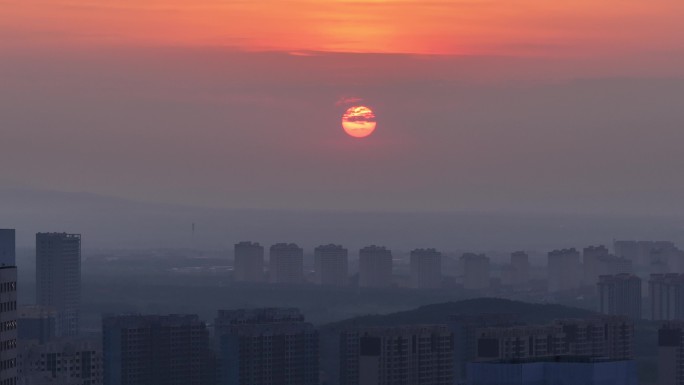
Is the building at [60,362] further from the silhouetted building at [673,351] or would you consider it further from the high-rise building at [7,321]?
the high-rise building at [7,321]

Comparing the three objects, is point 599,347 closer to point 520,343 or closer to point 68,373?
point 520,343

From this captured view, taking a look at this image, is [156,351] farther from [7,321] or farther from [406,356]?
[7,321]

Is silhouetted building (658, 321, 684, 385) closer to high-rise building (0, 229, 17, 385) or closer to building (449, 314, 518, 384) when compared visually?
building (449, 314, 518, 384)

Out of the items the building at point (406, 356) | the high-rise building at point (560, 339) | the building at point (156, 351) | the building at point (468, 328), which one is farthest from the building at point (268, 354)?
the high-rise building at point (560, 339)

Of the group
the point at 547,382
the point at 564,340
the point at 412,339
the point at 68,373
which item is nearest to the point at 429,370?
the point at 412,339

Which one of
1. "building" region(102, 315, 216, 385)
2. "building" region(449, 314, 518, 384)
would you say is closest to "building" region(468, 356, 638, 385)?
"building" region(449, 314, 518, 384)
